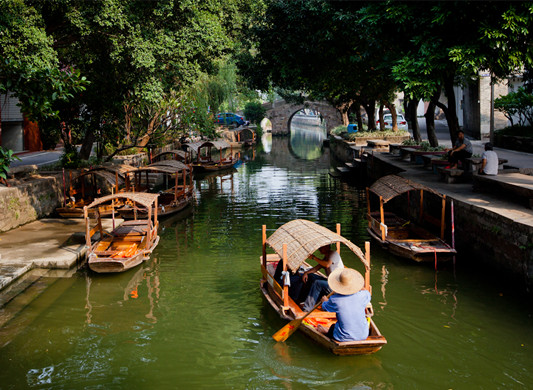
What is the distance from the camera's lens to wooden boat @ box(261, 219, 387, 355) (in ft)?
26.0

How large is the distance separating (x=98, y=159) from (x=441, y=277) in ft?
54.4

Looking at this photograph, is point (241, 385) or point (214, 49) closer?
point (241, 385)

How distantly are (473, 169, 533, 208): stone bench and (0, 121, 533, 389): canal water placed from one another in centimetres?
213

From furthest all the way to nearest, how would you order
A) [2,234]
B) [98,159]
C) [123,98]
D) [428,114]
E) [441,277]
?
[98,159] → [428,114] → [123,98] → [2,234] → [441,277]

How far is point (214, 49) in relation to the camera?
66.4 ft

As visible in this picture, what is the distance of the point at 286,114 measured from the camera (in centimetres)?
6538

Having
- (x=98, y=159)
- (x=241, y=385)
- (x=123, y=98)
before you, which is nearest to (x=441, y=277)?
(x=241, y=385)

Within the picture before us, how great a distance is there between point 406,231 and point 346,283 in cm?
743

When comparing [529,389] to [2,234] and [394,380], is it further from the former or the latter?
[2,234]

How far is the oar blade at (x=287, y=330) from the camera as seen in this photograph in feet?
28.3

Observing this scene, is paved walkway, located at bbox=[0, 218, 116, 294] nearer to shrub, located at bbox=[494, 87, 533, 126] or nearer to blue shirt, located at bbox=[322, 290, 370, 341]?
blue shirt, located at bbox=[322, 290, 370, 341]

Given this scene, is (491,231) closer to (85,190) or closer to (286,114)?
(85,190)

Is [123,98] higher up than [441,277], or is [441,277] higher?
[123,98]

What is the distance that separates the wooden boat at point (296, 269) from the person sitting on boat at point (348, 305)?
0.42 feet
